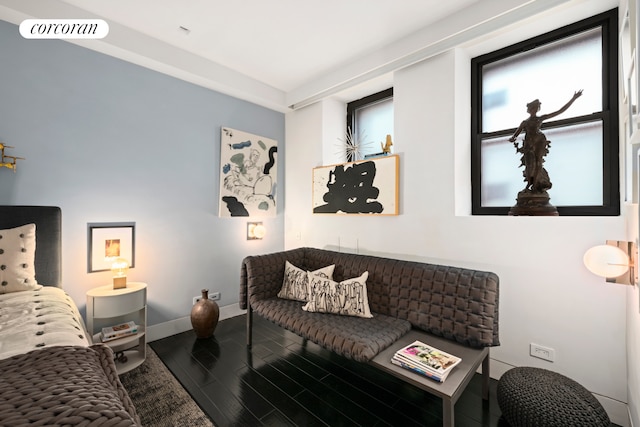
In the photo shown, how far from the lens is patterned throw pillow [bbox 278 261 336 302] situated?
245 centimetres

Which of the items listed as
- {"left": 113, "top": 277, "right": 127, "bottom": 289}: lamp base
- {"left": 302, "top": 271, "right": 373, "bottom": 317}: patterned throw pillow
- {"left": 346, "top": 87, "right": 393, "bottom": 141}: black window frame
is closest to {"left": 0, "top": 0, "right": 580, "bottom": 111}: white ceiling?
{"left": 346, "top": 87, "right": 393, "bottom": 141}: black window frame

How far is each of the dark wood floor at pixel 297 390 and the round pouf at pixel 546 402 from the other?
0.98ft

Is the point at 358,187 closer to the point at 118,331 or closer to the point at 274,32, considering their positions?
the point at 274,32

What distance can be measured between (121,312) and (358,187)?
7.56 feet

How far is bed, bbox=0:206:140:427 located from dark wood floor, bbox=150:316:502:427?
0.92 m

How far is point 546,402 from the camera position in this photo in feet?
4.52

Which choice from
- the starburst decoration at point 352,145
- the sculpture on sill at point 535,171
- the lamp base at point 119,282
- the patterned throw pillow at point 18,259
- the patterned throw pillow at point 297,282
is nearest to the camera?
the patterned throw pillow at point 18,259

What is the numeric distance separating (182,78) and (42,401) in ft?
9.40

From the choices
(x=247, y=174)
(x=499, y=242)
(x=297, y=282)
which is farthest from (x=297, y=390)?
(x=247, y=174)

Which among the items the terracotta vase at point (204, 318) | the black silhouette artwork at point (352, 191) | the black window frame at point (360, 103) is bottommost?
the terracotta vase at point (204, 318)

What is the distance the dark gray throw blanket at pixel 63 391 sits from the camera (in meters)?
0.71

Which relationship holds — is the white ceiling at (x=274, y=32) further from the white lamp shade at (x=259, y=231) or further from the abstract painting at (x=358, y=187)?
the white lamp shade at (x=259, y=231)

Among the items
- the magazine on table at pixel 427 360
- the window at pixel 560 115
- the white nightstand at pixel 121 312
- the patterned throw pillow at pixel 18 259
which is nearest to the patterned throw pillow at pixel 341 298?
the magazine on table at pixel 427 360

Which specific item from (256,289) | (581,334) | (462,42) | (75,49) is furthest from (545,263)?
(75,49)
